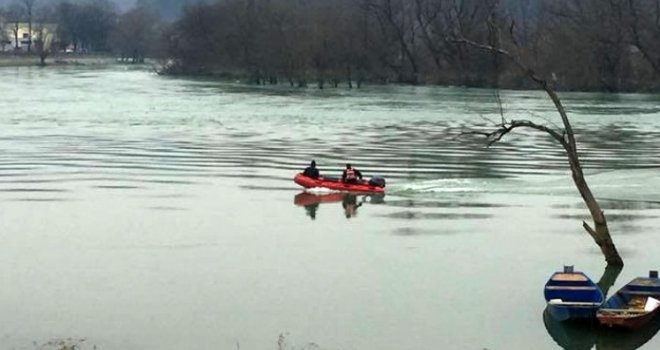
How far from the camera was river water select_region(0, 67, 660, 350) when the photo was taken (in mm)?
17141

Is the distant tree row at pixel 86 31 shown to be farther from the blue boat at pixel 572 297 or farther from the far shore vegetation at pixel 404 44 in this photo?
the blue boat at pixel 572 297

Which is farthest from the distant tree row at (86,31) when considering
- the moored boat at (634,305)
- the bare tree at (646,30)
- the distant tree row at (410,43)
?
the moored boat at (634,305)

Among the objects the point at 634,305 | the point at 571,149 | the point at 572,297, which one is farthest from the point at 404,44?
the point at 572,297

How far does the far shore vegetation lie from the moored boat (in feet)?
199

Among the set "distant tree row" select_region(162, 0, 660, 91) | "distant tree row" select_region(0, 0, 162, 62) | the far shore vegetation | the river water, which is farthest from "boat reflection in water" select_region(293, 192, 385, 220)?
"distant tree row" select_region(0, 0, 162, 62)

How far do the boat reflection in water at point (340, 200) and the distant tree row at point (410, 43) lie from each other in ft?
175

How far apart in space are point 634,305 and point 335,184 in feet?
47.3

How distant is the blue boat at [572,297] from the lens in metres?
17.1

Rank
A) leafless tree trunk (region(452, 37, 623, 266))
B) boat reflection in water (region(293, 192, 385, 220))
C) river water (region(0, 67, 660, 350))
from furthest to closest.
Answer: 1. boat reflection in water (region(293, 192, 385, 220))
2. leafless tree trunk (region(452, 37, 623, 266))
3. river water (region(0, 67, 660, 350))

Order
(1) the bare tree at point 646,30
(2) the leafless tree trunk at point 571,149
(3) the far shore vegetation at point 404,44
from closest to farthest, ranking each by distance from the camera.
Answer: (2) the leafless tree trunk at point 571,149 < (3) the far shore vegetation at point 404,44 < (1) the bare tree at point 646,30

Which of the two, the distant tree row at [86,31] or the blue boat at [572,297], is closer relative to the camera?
the blue boat at [572,297]

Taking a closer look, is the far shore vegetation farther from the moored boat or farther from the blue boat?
the blue boat

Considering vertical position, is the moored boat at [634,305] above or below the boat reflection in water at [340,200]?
above

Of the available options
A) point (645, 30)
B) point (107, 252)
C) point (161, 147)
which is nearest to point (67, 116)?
point (161, 147)
